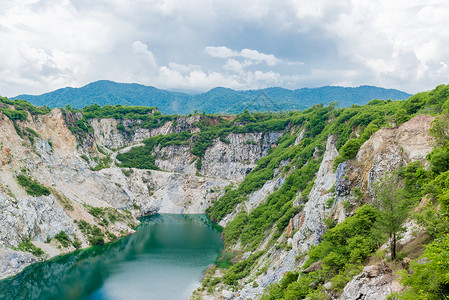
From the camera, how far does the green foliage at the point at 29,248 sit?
5159 cm

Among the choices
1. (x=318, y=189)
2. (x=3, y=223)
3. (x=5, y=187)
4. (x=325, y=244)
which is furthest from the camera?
(x=5, y=187)

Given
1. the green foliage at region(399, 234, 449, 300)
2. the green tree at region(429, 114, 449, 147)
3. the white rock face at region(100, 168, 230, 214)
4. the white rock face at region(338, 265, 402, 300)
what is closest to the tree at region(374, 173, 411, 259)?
the white rock face at region(338, 265, 402, 300)

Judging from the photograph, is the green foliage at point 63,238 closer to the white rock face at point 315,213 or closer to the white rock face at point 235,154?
the white rock face at point 315,213

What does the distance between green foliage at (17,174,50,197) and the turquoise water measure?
1469 centimetres

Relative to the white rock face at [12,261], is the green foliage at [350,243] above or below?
above

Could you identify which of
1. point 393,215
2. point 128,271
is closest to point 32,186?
point 128,271

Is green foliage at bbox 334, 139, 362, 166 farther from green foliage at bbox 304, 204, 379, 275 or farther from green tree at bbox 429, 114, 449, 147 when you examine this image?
green foliage at bbox 304, 204, 379, 275

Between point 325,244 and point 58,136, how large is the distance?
85584 millimetres

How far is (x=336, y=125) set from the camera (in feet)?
200

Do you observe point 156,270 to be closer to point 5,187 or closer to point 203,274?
point 203,274

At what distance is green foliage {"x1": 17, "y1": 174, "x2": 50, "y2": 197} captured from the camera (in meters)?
60.2

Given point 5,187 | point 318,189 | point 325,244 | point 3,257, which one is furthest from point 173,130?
point 325,244

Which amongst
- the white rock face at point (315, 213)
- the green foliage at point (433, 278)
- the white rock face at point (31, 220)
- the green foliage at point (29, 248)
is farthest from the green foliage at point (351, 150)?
the white rock face at point (31, 220)

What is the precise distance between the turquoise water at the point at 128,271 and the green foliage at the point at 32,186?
1469 centimetres
